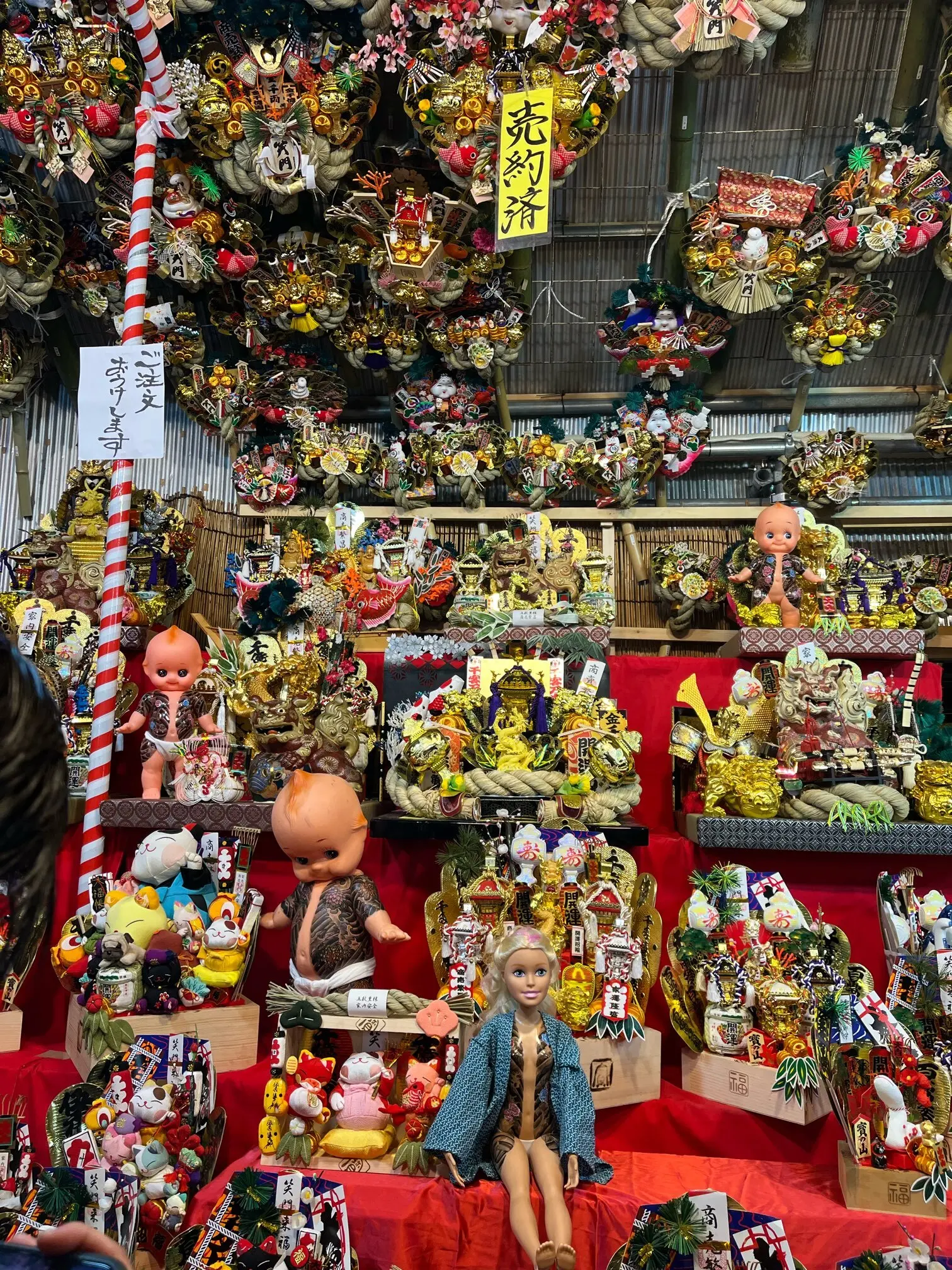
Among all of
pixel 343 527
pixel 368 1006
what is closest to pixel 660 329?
pixel 343 527

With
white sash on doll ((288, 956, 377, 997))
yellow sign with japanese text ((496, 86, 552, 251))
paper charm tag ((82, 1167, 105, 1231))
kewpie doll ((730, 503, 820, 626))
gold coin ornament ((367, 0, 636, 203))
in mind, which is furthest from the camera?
kewpie doll ((730, 503, 820, 626))

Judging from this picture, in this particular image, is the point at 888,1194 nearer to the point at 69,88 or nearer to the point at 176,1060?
the point at 176,1060

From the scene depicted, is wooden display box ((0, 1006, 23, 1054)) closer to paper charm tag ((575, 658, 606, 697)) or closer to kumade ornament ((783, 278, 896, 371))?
paper charm tag ((575, 658, 606, 697))

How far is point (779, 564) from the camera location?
4.48m

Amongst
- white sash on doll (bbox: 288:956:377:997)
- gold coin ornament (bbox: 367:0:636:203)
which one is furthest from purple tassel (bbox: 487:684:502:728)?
gold coin ornament (bbox: 367:0:636:203)

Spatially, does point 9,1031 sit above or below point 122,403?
below

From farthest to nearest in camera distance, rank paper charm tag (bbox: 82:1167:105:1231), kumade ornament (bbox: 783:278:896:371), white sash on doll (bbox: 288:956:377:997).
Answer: kumade ornament (bbox: 783:278:896:371) → white sash on doll (bbox: 288:956:377:997) → paper charm tag (bbox: 82:1167:105:1231)

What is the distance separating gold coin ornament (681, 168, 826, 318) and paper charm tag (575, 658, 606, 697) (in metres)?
2.16

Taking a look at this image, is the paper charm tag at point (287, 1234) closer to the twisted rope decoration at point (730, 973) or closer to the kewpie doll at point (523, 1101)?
the kewpie doll at point (523, 1101)

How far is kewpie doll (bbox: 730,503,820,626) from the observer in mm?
4457

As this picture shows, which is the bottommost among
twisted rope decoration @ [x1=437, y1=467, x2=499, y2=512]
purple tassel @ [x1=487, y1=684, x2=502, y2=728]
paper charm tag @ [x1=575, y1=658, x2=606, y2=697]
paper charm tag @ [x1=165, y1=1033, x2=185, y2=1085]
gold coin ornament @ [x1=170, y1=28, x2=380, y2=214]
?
paper charm tag @ [x1=165, y1=1033, x2=185, y2=1085]

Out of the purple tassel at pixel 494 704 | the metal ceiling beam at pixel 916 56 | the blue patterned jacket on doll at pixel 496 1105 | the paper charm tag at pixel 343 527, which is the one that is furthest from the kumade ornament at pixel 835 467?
the blue patterned jacket on doll at pixel 496 1105

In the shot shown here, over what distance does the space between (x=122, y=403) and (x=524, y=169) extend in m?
1.82

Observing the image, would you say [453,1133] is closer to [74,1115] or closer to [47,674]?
[74,1115]
